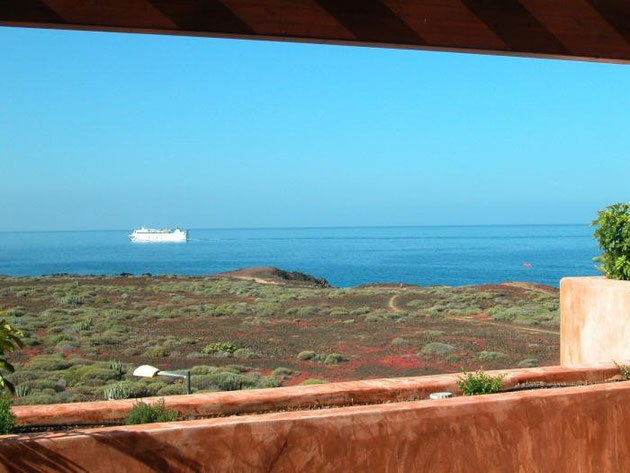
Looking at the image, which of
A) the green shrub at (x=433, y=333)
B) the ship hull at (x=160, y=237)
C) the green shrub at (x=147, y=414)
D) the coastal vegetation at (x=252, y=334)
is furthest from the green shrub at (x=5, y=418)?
the ship hull at (x=160, y=237)

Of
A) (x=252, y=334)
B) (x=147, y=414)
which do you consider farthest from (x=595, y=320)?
(x=252, y=334)

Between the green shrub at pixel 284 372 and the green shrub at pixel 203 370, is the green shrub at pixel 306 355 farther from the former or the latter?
the green shrub at pixel 203 370

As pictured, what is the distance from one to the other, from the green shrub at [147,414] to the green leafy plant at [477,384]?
134cm

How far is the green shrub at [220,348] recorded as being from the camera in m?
11.5

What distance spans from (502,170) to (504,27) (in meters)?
26.3

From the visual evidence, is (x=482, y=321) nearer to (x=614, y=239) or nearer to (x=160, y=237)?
(x=614, y=239)

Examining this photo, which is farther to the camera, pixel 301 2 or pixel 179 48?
pixel 179 48

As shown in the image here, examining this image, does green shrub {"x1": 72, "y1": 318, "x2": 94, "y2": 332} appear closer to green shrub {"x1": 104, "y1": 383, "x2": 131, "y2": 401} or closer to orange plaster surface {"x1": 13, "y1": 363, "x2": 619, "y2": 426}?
green shrub {"x1": 104, "y1": 383, "x2": 131, "y2": 401}

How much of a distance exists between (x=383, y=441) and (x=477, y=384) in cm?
81

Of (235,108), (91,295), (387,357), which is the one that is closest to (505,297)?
(387,357)

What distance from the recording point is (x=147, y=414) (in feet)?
9.34

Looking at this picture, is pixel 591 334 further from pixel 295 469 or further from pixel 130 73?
pixel 130 73

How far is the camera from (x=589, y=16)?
2.87 meters

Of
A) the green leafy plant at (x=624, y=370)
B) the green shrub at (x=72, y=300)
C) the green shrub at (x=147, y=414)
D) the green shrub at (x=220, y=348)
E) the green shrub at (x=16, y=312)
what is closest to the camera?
the green shrub at (x=147, y=414)
